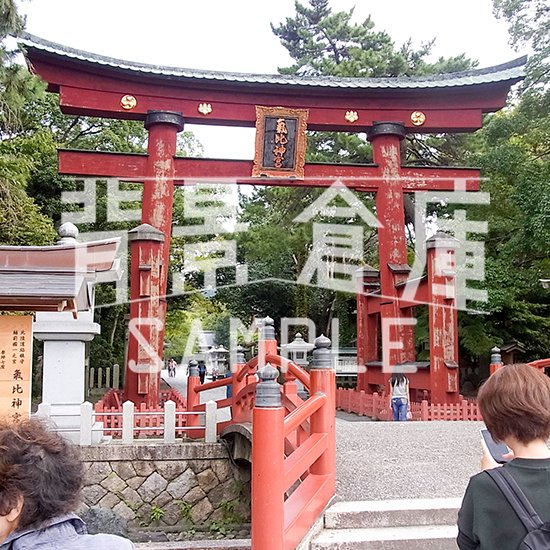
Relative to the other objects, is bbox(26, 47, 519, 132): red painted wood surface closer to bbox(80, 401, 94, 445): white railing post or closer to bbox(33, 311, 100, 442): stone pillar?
bbox(33, 311, 100, 442): stone pillar

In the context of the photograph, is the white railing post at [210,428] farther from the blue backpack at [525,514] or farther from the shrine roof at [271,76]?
the blue backpack at [525,514]

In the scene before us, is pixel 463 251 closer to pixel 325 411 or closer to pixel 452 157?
pixel 452 157

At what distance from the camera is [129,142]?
71.3ft

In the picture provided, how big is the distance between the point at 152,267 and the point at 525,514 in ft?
29.5

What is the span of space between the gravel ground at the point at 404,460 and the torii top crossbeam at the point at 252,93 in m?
6.54

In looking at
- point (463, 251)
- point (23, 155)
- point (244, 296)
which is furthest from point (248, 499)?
point (244, 296)

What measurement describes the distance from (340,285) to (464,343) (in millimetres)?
5987

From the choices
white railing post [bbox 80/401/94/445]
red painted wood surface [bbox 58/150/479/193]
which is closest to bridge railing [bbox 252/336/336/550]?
white railing post [bbox 80/401/94/445]

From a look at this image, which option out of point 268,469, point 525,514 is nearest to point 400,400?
point 268,469

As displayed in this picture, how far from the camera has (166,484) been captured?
25.3 ft

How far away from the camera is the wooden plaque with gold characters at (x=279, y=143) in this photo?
1120 centimetres

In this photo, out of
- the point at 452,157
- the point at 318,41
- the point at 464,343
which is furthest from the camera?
the point at 318,41

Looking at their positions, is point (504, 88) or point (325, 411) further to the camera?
point (504, 88)

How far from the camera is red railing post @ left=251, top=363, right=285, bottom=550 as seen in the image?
3.05 meters
